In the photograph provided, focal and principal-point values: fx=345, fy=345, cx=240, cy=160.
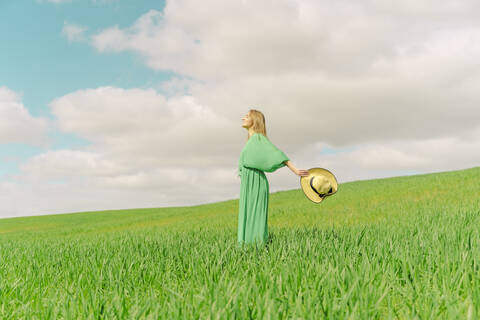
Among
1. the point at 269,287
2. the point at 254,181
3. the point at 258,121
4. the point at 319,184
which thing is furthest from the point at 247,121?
the point at 269,287

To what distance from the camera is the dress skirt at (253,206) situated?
5.86m

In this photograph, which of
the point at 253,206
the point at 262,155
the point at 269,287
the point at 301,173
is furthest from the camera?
the point at 253,206

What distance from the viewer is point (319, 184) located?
524 centimetres

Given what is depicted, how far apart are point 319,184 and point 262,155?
104 centimetres

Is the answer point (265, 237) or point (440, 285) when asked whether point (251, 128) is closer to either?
point (265, 237)

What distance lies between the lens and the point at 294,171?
216 inches

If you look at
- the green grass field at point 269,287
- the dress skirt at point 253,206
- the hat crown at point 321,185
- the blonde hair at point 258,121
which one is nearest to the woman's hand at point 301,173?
the hat crown at point 321,185

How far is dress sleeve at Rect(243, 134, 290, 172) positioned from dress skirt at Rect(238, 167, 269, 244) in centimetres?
26

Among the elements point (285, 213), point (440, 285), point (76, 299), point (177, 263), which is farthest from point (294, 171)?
point (285, 213)

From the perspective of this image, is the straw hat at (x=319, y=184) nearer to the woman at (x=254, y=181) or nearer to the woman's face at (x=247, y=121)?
the woman at (x=254, y=181)

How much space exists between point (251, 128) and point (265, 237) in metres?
1.89

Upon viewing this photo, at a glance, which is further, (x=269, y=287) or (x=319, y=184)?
(x=319, y=184)

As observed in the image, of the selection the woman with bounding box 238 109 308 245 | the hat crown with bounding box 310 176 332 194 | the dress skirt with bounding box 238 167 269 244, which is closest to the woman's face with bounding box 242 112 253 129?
the woman with bounding box 238 109 308 245

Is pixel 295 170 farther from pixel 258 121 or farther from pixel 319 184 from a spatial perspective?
pixel 258 121
